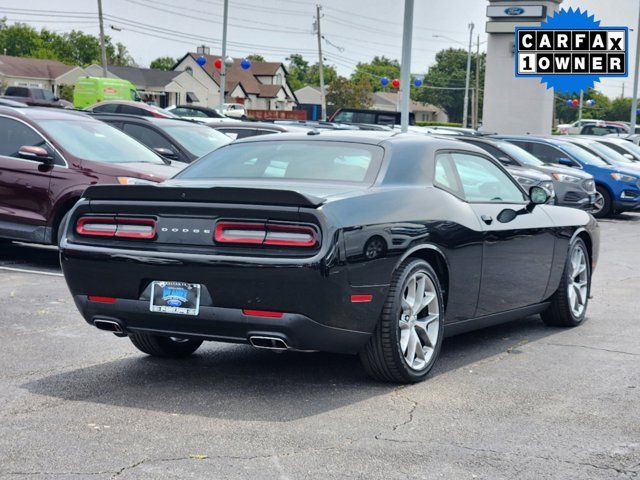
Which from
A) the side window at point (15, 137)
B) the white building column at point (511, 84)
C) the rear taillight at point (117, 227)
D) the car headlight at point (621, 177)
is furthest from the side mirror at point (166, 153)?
the white building column at point (511, 84)

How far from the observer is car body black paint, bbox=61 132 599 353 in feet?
18.8

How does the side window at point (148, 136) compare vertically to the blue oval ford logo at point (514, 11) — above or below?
below

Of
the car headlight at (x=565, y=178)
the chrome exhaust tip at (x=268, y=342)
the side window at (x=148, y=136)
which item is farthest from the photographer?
the car headlight at (x=565, y=178)

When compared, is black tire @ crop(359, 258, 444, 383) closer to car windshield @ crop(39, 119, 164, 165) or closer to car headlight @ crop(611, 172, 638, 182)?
car windshield @ crop(39, 119, 164, 165)

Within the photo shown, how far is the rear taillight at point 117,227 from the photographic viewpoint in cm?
610

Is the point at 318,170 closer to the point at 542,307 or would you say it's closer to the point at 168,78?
the point at 542,307

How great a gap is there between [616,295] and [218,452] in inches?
267

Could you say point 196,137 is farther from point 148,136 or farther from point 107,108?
point 107,108

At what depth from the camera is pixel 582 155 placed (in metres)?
23.2

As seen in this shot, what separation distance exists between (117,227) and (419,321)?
6.02 feet

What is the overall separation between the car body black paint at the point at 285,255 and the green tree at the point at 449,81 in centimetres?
15598

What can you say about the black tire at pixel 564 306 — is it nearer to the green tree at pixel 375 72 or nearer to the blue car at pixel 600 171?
the blue car at pixel 600 171

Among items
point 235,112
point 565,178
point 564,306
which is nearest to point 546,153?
point 565,178

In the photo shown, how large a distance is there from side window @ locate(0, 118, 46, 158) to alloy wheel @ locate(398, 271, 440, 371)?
668 cm
